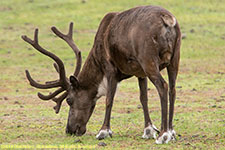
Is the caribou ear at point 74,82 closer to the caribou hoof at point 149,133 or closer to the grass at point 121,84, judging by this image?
the grass at point 121,84

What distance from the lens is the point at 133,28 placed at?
338 inches

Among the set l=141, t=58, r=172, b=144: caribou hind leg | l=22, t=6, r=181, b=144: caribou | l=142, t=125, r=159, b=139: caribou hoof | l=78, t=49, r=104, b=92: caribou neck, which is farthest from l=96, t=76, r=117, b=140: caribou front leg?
l=141, t=58, r=172, b=144: caribou hind leg

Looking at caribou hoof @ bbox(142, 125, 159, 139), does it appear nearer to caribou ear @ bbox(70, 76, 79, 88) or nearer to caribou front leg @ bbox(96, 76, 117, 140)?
caribou front leg @ bbox(96, 76, 117, 140)

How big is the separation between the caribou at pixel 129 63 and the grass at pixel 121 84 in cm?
37

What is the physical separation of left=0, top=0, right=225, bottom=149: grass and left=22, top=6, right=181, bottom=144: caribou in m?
0.37

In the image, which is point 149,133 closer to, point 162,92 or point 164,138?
point 164,138

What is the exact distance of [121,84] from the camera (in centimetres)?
1692

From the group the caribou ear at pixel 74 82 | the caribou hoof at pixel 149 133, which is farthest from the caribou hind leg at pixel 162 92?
the caribou ear at pixel 74 82

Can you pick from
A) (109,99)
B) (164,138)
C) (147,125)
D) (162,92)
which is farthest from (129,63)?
(164,138)

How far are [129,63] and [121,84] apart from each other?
26.4ft

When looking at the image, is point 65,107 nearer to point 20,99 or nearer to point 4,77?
point 20,99

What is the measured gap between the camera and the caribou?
324 inches

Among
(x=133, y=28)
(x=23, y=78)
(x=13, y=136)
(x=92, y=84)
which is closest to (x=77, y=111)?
(x=92, y=84)

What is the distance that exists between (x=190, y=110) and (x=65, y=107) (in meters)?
3.22
